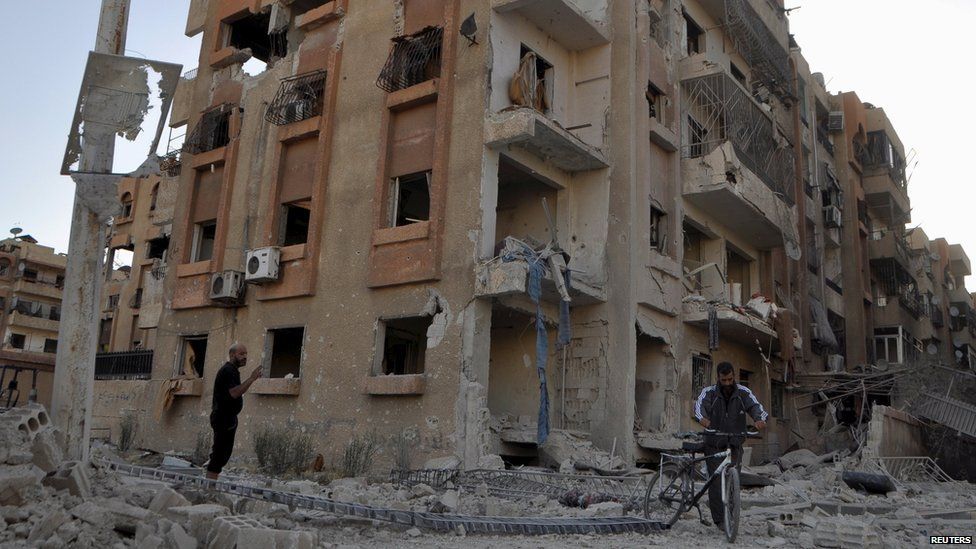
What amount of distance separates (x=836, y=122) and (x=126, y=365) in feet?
88.6

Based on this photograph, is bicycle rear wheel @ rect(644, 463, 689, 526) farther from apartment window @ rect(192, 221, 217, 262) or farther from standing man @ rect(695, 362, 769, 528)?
apartment window @ rect(192, 221, 217, 262)

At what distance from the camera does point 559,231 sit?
16031 mm

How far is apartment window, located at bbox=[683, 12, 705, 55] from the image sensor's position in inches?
802

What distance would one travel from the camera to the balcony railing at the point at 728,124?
60.4 feet

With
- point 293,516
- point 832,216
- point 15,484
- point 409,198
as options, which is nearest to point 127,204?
point 409,198

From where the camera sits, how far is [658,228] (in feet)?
57.4

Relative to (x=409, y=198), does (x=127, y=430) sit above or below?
below

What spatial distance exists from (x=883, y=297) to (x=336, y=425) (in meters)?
26.6

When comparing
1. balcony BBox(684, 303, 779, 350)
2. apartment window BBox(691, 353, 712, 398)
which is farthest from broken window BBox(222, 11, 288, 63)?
apartment window BBox(691, 353, 712, 398)

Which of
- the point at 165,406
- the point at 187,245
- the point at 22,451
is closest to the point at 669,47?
the point at 187,245

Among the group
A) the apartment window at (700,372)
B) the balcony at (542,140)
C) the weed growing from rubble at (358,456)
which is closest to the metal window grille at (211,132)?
the balcony at (542,140)

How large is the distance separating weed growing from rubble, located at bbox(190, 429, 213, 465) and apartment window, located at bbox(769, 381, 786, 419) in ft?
49.4

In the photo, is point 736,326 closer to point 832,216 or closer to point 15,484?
point 832,216

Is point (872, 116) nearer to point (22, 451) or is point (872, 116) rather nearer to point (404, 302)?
point (404, 302)
